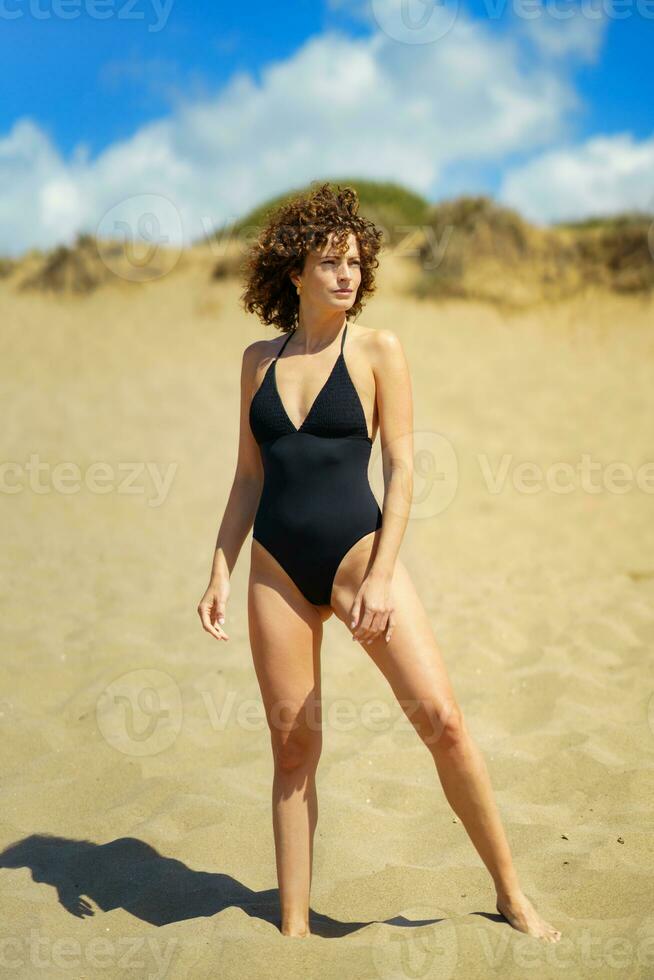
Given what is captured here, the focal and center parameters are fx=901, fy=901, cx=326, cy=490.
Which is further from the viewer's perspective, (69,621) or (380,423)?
(69,621)

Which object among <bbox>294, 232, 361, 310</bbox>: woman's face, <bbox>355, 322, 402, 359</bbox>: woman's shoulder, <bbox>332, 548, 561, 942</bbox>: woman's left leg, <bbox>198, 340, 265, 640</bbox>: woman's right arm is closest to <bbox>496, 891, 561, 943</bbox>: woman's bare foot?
<bbox>332, 548, 561, 942</bbox>: woman's left leg

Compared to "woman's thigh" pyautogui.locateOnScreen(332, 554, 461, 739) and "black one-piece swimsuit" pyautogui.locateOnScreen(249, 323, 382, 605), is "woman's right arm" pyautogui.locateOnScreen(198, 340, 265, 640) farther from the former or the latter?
"woman's thigh" pyautogui.locateOnScreen(332, 554, 461, 739)

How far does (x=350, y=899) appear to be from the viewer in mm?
2949

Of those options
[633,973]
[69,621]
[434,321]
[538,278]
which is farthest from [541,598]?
[538,278]

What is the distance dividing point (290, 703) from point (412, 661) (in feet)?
1.25

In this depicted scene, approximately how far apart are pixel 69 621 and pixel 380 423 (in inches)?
139

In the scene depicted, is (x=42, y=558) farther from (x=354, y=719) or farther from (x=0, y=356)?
(x=0, y=356)

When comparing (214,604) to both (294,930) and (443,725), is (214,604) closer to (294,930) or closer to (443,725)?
(443,725)

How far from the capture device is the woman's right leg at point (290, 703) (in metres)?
2.53

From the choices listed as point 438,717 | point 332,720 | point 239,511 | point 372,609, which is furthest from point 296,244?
point 332,720

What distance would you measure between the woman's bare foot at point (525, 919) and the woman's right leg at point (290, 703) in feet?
1.90

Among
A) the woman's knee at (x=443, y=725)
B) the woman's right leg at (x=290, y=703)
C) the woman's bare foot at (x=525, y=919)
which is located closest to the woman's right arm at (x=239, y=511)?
the woman's right leg at (x=290, y=703)

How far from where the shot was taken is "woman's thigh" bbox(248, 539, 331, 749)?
2523 millimetres

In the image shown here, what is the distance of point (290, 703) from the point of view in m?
2.53
